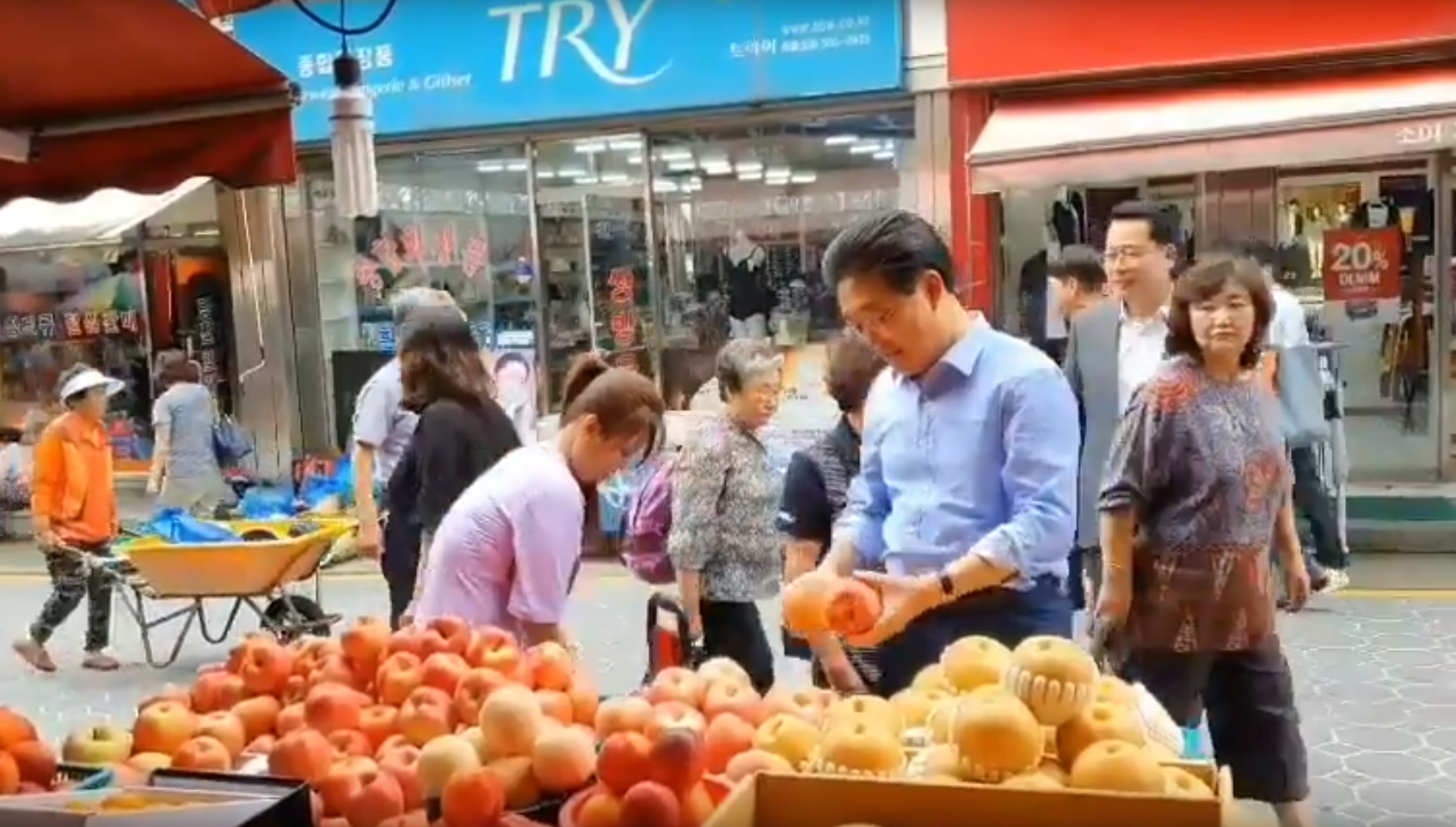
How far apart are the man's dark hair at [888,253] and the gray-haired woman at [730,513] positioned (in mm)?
1745

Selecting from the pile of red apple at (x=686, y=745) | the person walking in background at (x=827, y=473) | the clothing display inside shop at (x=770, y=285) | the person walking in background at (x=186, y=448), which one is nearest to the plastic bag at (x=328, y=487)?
the person walking in background at (x=186, y=448)

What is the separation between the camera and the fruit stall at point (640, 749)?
1981 millimetres

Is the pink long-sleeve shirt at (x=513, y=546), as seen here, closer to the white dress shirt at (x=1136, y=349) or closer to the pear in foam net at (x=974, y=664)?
the pear in foam net at (x=974, y=664)

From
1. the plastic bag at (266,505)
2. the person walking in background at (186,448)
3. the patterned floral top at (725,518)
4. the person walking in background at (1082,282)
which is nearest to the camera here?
the patterned floral top at (725,518)

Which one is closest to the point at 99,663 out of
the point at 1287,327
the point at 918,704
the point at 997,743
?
the point at 1287,327

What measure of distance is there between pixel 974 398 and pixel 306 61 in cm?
961

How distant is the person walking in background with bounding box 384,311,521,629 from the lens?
5496 millimetres

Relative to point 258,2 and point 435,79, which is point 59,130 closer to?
point 258,2

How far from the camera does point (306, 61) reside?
11.6 metres

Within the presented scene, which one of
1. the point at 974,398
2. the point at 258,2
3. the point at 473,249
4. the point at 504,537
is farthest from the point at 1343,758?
the point at 473,249

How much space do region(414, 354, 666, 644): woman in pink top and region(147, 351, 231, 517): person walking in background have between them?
673 centimetres

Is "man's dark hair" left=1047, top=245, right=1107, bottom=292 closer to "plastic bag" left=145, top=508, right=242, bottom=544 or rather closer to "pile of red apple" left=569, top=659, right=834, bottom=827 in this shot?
"pile of red apple" left=569, top=659, right=834, bottom=827

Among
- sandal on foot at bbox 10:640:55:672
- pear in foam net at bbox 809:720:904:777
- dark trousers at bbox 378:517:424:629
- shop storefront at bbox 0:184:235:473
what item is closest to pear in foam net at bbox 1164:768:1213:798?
pear in foam net at bbox 809:720:904:777

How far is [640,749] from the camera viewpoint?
2168 millimetres
